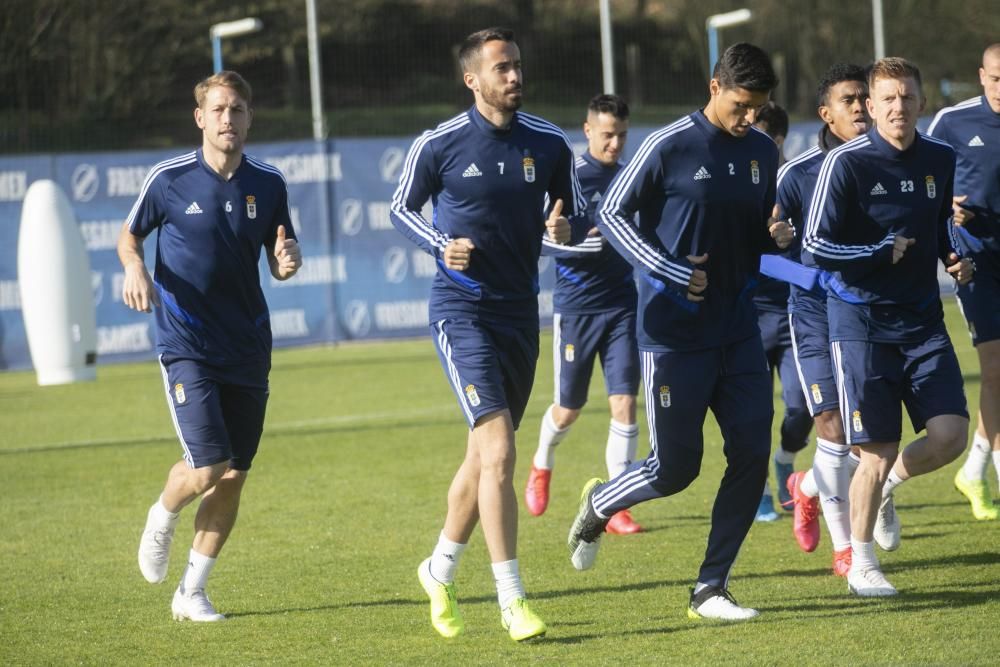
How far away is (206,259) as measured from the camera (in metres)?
6.75

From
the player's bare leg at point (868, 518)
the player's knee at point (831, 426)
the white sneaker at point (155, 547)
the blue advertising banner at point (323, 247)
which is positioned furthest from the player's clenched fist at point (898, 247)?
the blue advertising banner at point (323, 247)

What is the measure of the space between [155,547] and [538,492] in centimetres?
294

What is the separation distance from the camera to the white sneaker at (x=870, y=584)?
21.9 feet

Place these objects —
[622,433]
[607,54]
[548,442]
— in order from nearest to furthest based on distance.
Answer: [622,433], [548,442], [607,54]

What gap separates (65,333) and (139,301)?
10134 millimetres

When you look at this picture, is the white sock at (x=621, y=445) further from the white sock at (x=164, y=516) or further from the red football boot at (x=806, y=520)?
the white sock at (x=164, y=516)

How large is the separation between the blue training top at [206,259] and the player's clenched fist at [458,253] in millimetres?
1021

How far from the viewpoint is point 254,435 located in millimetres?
6941

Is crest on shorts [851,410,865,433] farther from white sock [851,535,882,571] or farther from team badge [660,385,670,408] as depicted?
team badge [660,385,670,408]

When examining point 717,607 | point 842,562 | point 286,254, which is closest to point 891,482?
point 842,562

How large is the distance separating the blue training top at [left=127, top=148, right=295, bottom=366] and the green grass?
1.27 m

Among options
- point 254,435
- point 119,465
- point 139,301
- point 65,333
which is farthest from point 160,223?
point 65,333

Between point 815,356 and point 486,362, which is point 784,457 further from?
point 486,362

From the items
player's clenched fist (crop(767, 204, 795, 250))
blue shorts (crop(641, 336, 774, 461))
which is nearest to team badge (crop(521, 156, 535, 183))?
blue shorts (crop(641, 336, 774, 461))
